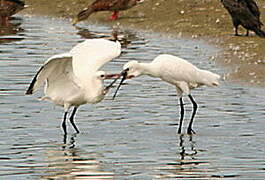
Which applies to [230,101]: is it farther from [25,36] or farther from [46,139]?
[25,36]

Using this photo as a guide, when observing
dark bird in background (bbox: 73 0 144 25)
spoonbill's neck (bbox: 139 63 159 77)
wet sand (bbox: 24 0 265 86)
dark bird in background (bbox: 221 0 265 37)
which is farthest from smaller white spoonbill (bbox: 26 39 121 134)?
dark bird in background (bbox: 73 0 144 25)

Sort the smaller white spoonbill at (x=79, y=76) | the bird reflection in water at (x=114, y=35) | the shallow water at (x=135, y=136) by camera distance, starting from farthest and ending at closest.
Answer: the bird reflection in water at (x=114, y=35) < the smaller white spoonbill at (x=79, y=76) < the shallow water at (x=135, y=136)

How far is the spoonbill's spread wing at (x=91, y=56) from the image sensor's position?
1201 centimetres

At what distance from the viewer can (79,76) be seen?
12.0 meters

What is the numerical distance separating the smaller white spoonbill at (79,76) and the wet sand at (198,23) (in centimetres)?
420

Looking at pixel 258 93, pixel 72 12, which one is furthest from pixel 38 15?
pixel 258 93

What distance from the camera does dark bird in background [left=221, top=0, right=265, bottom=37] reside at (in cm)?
2052

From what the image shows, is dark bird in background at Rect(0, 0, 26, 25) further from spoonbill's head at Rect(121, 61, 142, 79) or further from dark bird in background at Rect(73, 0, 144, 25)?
spoonbill's head at Rect(121, 61, 142, 79)

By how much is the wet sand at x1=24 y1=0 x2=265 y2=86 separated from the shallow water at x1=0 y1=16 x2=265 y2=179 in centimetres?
60

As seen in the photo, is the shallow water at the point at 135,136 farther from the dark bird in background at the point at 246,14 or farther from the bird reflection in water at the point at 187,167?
the dark bird in background at the point at 246,14

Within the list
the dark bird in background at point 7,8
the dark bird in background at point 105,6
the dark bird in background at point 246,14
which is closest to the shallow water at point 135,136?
the dark bird in background at point 246,14

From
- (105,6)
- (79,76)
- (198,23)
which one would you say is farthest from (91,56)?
(105,6)

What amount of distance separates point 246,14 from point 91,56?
8.93 m

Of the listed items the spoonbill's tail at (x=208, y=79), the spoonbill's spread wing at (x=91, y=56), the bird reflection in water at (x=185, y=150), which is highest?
the spoonbill's spread wing at (x=91, y=56)
